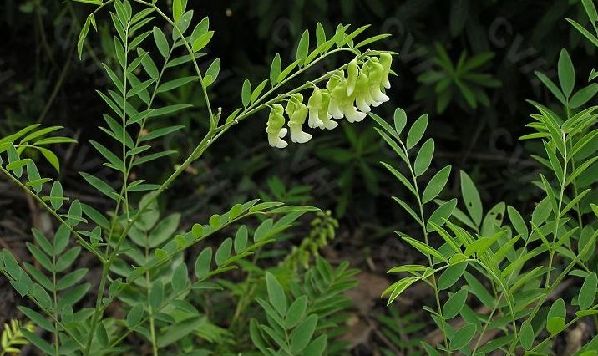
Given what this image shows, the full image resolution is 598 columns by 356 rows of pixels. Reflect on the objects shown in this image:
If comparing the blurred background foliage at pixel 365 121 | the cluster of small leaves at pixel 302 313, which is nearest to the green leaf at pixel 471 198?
the cluster of small leaves at pixel 302 313

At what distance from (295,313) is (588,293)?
1.86 ft

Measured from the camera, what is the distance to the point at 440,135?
9.85 feet

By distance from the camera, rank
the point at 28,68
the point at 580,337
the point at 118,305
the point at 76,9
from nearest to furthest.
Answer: the point at 580,337
the point at 118,305
the point at 76,9
the point at 28,68

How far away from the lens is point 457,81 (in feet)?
9.12

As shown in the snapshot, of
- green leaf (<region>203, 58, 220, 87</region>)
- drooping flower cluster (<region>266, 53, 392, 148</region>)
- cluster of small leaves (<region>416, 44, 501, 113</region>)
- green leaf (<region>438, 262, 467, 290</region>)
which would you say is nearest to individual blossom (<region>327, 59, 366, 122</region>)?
drooping flower cluster (<region>266, 53, 392, 148</region>)

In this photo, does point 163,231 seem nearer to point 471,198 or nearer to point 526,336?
point 471,198

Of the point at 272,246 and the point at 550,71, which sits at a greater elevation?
the point at 550,71

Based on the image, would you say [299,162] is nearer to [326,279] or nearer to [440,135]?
[440,135]

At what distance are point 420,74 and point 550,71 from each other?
0.35 m

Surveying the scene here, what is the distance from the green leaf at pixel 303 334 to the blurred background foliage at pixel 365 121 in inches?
31.9

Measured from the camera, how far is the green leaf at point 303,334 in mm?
1778

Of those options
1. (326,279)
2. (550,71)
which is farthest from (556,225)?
(550,71)

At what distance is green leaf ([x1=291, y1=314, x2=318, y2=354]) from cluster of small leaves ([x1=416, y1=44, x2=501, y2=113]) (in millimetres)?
1124

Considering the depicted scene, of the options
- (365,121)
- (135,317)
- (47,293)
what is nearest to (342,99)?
(135,317)
